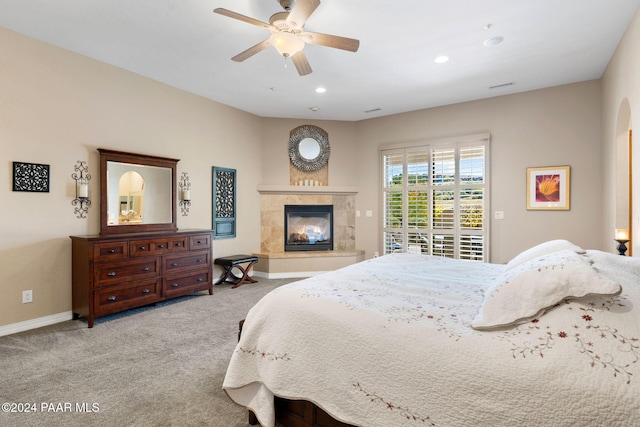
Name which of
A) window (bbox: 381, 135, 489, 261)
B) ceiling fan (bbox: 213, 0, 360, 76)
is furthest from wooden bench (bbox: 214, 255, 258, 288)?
ceiling fan (bbox: 213, 0, 360, 76)

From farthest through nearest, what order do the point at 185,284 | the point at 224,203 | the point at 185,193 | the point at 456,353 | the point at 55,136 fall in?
the point at 224,203
the point at 185,193
the point at 185,284
the point at 55,136
the point at 456,353

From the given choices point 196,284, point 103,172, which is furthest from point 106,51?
point 196,284

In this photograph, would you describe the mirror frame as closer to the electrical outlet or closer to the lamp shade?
the electrical outlet

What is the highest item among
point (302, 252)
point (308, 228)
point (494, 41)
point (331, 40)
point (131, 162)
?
point (494, 41)

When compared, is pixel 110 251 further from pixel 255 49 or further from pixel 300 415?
pixel 300 415

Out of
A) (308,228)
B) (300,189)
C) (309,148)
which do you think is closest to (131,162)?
(300,189)

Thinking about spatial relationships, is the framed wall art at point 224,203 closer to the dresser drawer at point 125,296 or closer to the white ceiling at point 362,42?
the white ceiling at point 362,42

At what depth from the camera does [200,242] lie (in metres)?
4.31

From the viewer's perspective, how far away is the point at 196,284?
167 inches

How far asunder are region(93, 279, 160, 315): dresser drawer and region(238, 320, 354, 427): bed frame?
2.42m

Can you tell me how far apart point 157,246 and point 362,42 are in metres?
3.20

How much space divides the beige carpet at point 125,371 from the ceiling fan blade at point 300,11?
2609 millimetres

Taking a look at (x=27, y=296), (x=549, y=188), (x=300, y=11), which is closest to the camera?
(x=300, y=11)

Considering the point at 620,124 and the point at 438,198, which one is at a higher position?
the point at 620,124
